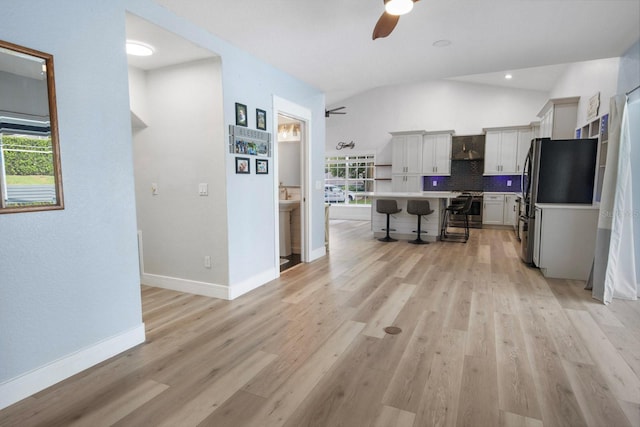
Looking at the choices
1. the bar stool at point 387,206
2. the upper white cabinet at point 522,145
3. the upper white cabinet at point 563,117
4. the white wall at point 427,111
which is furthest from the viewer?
the white wall at point 427,111

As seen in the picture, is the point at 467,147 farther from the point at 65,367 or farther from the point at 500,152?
the point at 65,367

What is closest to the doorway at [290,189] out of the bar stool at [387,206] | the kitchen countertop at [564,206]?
the bar stool at [387,206]

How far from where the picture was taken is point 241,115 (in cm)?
349

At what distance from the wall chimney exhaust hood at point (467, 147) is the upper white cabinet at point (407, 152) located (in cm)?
85

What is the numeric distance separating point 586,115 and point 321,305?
4.65 meters

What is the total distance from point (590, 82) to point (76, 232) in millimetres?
6256

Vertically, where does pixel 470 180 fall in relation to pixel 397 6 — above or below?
below

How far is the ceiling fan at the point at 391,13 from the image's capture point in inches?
81.7

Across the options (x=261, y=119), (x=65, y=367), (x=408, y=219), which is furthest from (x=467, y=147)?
(x=65, y=367)

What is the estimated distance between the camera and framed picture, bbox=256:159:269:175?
3803mm

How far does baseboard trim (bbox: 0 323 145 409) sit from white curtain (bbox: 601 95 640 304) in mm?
4231

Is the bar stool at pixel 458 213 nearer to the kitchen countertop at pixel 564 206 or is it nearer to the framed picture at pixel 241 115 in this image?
the kitchen countertop at pixel 564 206

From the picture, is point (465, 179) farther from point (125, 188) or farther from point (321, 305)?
point (125, 188)

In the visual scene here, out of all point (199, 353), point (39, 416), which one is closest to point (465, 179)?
point (199, 353)
